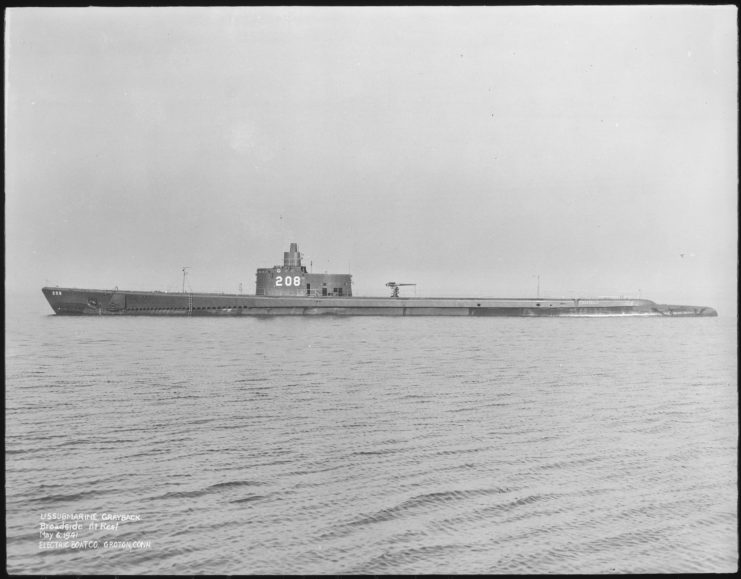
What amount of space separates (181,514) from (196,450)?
9.87 ft

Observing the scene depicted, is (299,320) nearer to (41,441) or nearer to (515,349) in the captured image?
(515,349)

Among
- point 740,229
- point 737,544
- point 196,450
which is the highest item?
point 740,229

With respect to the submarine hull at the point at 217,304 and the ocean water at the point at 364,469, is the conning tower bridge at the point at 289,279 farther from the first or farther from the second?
the ocean water at the point at 364,469

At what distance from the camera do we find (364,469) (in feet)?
40.9

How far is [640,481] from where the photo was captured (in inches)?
489

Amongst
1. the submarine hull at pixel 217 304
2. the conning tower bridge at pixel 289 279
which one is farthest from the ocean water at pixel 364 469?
the conning tower bridge at pixel 289 279

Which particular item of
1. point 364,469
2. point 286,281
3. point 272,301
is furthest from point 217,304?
point 364,469

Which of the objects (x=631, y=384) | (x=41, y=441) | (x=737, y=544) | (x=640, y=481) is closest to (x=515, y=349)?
(x=631, y=384)

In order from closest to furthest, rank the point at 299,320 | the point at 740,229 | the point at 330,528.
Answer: the point at 330,528, the point at 740,229, the point at 299,320

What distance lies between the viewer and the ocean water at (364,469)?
9.49 m

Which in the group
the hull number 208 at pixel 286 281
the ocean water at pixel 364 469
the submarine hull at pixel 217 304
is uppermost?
the hull number 208 at pixel 286 281

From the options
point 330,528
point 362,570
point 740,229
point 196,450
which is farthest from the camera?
point 196,450

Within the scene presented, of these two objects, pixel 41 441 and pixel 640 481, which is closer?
pixel 640 481

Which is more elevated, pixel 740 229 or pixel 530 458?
pixel 740 229
